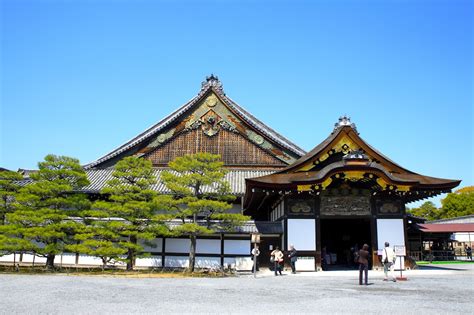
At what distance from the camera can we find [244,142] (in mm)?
28688

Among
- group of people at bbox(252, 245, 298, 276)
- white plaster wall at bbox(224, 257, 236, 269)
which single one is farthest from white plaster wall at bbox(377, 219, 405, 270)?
white plaster wall at bbox(224, 257, 236, 269)

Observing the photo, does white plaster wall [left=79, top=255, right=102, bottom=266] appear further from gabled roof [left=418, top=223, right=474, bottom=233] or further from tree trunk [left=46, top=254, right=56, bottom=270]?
gabled roof [left=418, top=223, right=474, bottom=233]

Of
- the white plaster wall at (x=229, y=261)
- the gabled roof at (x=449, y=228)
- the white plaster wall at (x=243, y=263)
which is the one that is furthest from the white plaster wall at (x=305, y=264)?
the gabled roof at (x=449, y=228)

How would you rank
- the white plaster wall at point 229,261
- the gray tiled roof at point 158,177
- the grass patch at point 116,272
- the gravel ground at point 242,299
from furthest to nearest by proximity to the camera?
the gray tiled roof at point 158,177, the white plaster wall at point 229,261, the grass patch at point 116,272, the gravel ground at point 242,299

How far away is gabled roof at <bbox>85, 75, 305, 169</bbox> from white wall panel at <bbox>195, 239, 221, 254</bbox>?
8560 millimetres

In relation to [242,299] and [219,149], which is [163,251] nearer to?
[219,149]

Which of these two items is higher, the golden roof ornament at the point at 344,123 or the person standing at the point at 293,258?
the golden roof ornament at the point at 344,123

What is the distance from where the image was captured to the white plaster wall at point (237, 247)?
876 inches

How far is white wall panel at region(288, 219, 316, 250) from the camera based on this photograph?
1969 cm

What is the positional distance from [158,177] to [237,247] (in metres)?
7.41

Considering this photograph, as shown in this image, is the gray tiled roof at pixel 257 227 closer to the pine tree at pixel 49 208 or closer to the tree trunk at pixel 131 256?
the tree trunk at pixel 131 256

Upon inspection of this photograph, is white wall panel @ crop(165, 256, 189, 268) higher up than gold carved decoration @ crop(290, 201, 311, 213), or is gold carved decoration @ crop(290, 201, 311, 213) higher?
gold carved decoration @ crop(290, 201, 311, 213)

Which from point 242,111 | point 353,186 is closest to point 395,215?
point 353,186

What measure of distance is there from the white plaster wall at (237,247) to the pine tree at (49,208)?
7.47 meters
